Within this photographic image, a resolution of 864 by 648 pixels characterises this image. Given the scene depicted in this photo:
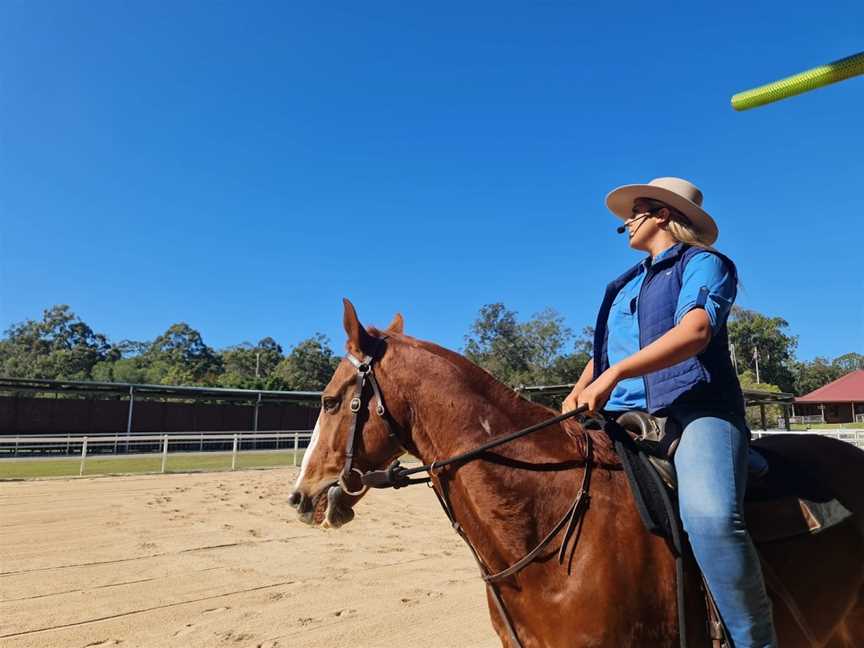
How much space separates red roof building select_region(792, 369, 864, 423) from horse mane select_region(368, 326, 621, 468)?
5250 cm

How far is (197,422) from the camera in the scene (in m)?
34.3

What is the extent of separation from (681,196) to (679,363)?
2.67 feet

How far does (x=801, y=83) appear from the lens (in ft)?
4.27

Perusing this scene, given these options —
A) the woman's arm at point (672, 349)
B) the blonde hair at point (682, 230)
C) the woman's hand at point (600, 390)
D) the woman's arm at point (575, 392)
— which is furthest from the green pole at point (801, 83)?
the woman's arm at point (575, 392)

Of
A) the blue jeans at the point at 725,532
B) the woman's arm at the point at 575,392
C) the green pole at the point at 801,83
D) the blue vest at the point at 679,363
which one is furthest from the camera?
the woman's arm at the point at 575,392

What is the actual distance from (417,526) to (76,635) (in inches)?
234

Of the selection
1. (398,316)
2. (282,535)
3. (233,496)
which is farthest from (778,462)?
(233,496)

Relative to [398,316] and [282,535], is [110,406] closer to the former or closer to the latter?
[282,535]

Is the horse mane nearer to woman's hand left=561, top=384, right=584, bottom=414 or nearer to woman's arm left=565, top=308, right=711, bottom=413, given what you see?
woman's hand left=561, top=384, right=584, bottom=414

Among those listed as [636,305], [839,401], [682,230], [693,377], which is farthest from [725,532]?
[839,401]

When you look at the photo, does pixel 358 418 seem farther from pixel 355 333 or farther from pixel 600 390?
pixel 600 390

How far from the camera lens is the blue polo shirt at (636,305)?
2.15 meters

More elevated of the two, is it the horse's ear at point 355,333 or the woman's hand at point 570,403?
the horse's ear at point 355,333

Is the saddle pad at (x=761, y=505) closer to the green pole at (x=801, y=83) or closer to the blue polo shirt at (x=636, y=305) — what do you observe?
the blue polo shirt at (x=636, y=305)
